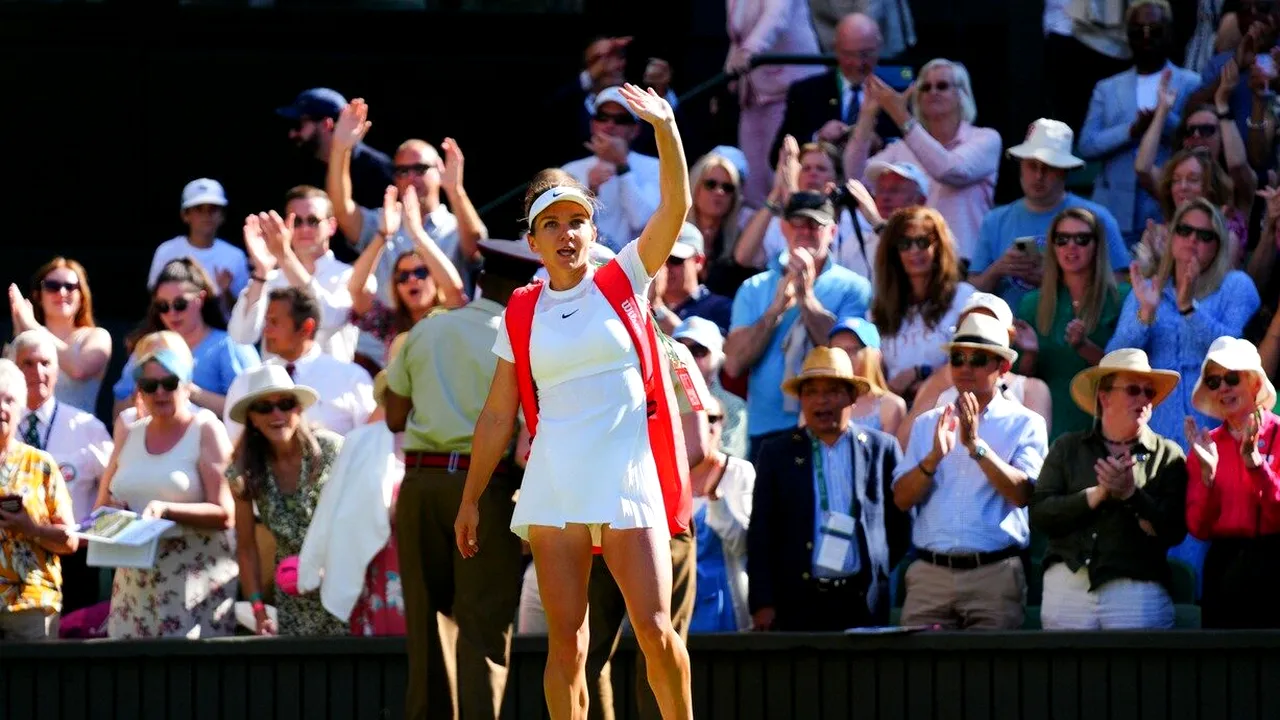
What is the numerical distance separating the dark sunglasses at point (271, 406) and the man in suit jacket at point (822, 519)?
189 centimetres

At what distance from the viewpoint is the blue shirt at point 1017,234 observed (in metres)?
11.0

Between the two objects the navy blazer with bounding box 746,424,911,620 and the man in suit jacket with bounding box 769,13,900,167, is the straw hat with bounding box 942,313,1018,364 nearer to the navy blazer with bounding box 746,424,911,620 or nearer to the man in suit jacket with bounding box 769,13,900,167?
the navy blazer with bounding box 746,424,911,620

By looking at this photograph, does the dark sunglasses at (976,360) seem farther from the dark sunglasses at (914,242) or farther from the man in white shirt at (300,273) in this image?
the man in white shirt at (300,273)

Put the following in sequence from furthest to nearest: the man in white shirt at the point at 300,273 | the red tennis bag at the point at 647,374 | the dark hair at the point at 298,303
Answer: the man in white shirt at the point at 300,273 → the dark hair at the point at 298,303 → the red tennis bag at the point at 647,374

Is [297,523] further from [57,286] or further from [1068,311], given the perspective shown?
[1068,311]

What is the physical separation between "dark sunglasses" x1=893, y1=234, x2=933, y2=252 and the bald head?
7.26ft

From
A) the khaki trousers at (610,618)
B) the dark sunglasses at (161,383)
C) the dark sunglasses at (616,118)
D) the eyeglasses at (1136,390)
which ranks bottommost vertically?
the khaki trousers at (610,618)

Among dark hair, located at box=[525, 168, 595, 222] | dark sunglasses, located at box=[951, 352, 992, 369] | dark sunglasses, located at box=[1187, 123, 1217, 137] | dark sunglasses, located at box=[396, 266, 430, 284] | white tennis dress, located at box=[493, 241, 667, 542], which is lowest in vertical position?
white tennis dress, located at box=[493, 241, 667, 542]

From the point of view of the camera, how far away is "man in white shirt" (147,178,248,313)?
41.0 ft

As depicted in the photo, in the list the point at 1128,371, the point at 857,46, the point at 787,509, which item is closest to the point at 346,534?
the point at 787,509

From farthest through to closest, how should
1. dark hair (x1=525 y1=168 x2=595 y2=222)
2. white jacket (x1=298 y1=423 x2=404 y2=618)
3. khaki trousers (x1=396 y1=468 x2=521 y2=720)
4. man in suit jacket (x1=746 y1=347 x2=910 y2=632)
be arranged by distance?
white jacket (x1=298 y1=423 x2=404 y2=618) → man in suit jacket (x1=746 y1=347 x2=910 y2=632) → khaki trousers (x1=396 y1=468 x2=521 y2=720) → dark hair (x1=525 y1=168 x2=595 y2=222)

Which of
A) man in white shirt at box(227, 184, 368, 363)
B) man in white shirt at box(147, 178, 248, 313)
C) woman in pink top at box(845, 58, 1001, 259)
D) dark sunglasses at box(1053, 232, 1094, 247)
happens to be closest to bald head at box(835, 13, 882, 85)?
woman in pink top at box(845, 58, 1001, 259)

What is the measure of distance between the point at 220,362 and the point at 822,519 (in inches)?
132

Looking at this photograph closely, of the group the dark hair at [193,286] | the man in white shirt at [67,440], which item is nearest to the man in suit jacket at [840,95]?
the dark hair at [193,286]
